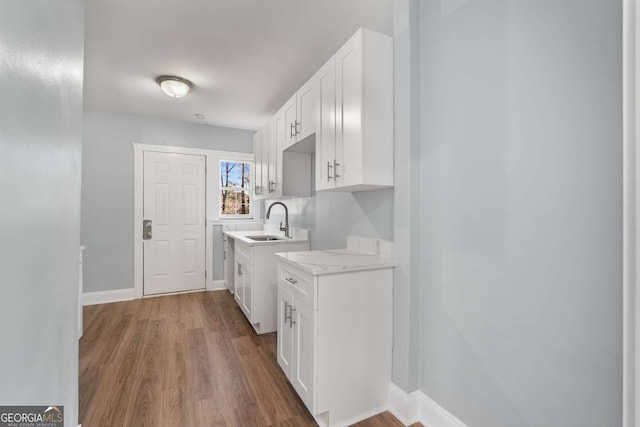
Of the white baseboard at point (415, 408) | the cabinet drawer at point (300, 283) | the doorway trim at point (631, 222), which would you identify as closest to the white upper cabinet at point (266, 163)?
the cabinet drawer at point (300, 283)

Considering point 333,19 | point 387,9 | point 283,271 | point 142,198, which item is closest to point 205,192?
point 142,198

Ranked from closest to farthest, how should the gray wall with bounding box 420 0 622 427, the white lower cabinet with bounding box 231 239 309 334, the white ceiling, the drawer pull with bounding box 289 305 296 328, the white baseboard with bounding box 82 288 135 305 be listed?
the gray wall with bounding box 420 0 622 427
the drawer pull with bounding box 289 305 296 328
the white ceiling
the white lower cabinet with bounding box 231 239 309 334
the white baseboard with bounding box 82 288 135 305

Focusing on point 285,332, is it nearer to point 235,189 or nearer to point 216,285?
point 216,285

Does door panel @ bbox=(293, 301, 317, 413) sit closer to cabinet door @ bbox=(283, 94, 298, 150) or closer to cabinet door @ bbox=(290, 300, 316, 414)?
cabinet door @ bbox=(290, 300, 316, 414)

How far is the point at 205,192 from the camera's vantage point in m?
4.43

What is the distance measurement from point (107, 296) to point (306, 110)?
373 centimetres

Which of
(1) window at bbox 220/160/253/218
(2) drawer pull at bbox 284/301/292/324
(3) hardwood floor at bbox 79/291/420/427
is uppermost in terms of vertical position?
(1) window at bbox 220/160/253/218

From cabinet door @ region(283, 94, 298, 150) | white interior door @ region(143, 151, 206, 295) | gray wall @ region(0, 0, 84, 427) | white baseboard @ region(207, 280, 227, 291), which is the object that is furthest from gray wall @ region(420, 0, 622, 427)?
white interior door @ region(143, 151, 206, 295)

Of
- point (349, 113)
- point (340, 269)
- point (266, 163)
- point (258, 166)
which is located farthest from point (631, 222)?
point (258, 166)

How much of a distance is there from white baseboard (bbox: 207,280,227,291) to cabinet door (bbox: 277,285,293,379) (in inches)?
107

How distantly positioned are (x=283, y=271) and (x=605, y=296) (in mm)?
1628

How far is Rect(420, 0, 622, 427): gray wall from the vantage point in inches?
39.1

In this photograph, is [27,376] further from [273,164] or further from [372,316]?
[273,164]

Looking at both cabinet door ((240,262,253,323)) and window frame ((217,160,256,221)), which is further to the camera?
window frame ((217,160,256,221))
